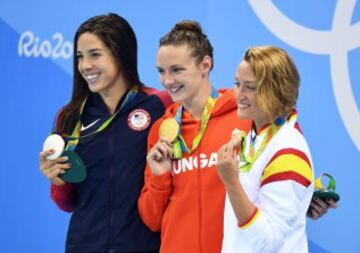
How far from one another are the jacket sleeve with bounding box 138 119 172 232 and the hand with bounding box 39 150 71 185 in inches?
11.1

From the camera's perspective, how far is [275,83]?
1925 mm

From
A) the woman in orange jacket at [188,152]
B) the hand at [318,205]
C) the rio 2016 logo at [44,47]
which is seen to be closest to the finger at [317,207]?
the hand at [318,205]

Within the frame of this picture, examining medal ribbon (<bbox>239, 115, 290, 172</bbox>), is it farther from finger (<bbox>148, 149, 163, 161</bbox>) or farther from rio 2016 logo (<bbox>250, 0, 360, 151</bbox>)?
rio 2016 logo (<bbox>250, 0, 360, 151</bbox>)

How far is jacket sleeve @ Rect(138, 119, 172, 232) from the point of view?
2285mm

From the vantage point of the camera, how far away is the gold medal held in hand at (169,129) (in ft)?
7.47

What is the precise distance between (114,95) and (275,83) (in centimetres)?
75

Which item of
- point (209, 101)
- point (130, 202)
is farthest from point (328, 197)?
point (130, 202)

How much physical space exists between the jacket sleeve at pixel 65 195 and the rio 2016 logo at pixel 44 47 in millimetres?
1312

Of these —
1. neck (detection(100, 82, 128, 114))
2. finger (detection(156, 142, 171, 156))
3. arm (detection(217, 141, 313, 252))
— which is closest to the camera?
arm (detection(217, 141, 313, 252))

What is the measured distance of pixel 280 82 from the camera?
1.93 meters

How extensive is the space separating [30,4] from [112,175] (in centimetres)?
173

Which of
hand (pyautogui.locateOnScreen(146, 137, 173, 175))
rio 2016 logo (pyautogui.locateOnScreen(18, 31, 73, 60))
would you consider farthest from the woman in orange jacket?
rio 2016 logo (pyautogui.locateOnScreen(18, 31, 73, 60))

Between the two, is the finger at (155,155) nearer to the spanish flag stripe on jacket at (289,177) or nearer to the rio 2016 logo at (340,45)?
the spanish flag stripe on jacket at (289,177)

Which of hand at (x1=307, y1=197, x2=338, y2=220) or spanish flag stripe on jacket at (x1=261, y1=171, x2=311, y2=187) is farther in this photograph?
hand at (x1=307, y1=197, x2=338, y2=220)
